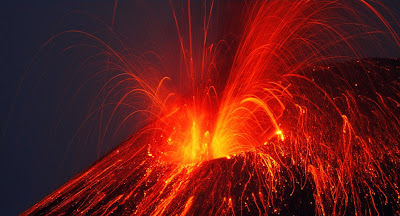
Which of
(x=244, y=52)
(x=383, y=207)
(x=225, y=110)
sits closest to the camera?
(x=383, y=207)

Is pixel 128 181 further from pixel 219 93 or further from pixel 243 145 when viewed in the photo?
pixel 219 93

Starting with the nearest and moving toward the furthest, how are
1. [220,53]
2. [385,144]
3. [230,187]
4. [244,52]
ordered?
[230,187], [385,144], [244,52], [220,53]

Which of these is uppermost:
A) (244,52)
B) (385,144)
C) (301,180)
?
(244,52)

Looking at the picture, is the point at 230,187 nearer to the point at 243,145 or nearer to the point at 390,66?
the point at 243,145

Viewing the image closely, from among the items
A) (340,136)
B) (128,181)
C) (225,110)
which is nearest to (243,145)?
(225,110)

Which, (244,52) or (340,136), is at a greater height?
(244,52)

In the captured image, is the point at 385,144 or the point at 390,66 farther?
the point at 390,66

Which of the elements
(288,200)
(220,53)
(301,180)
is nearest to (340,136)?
(301,180)

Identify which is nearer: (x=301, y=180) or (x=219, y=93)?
(x=301, y=180)

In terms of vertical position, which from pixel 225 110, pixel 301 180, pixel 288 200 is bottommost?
pixel 288 200
